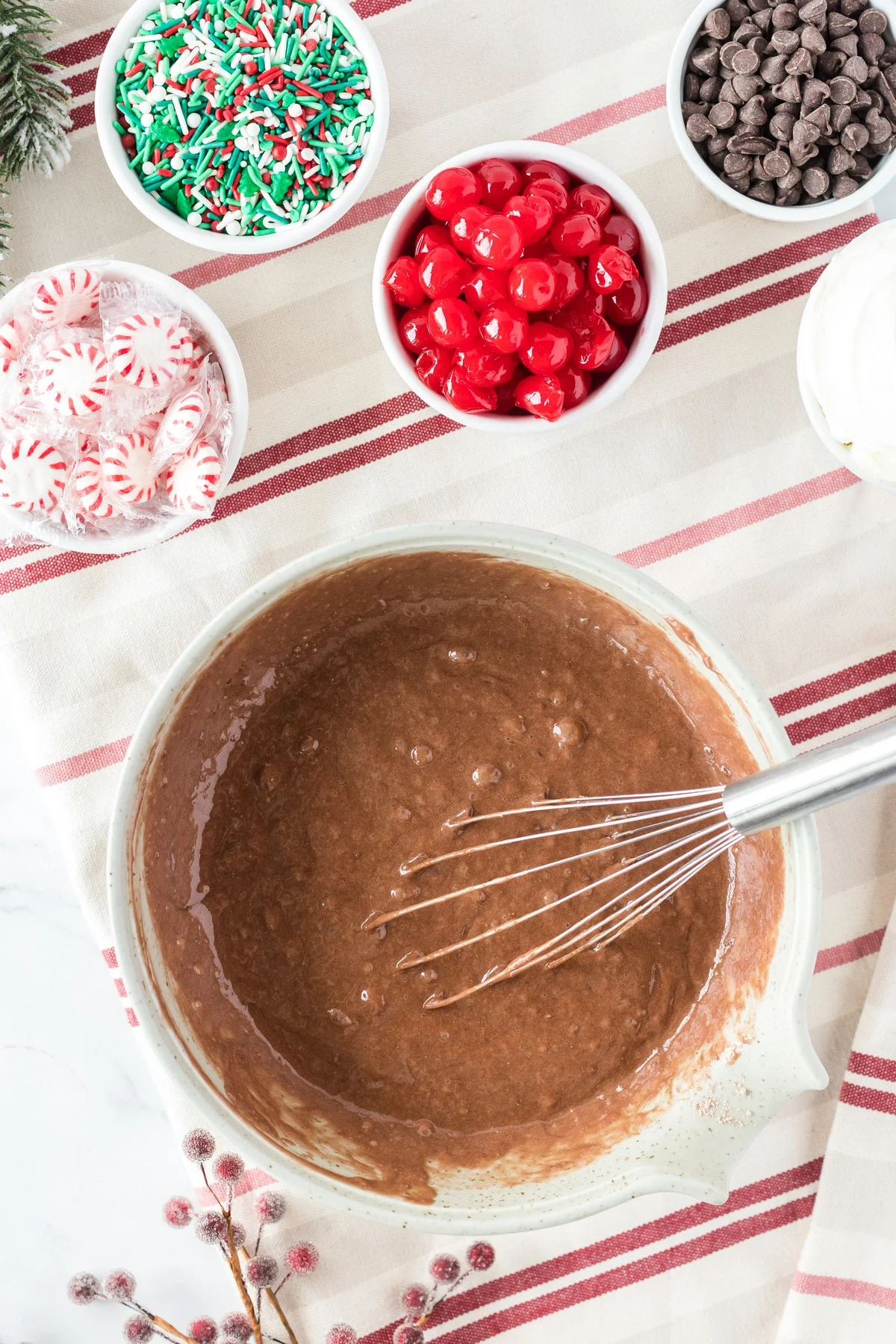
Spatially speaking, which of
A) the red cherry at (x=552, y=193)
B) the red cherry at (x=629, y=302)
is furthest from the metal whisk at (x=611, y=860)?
the red cherry at (x=552, y=193)

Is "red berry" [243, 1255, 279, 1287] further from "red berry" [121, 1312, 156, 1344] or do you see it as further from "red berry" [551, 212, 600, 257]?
"red berry" [551, 212, 600, 257]

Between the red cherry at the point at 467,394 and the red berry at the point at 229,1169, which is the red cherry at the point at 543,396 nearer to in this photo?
the red cherry at the point at 467,394

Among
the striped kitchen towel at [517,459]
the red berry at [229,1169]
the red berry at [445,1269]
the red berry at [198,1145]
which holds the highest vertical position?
the striped kitchen towel at [517,459]

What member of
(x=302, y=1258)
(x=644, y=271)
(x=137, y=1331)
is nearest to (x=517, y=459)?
(x=644, y=271)

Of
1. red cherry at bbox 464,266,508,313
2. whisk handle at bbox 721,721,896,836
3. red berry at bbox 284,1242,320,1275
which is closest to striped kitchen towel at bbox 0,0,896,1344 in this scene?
red berry at bbox 284,1242,320,1275

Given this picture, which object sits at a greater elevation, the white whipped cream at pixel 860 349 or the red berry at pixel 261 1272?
the white whipped cream at pixel 860 349

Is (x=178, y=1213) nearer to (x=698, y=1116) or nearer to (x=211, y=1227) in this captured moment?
(x=211, y=1227)

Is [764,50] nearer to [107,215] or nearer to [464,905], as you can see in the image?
[107,215]
